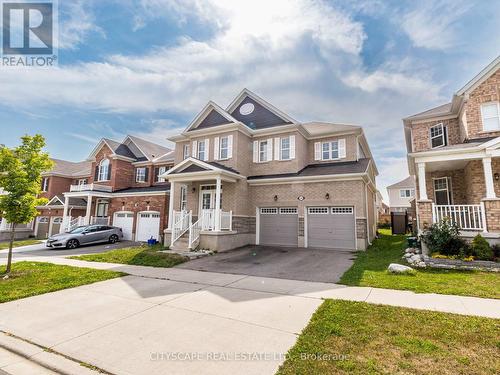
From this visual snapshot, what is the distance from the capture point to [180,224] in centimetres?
1538

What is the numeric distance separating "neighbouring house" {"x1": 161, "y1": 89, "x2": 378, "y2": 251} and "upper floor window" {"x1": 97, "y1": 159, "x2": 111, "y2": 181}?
9.90 meters

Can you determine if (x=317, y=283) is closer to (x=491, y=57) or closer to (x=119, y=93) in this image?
(x=119, y=93)

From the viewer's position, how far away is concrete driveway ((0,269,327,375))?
3.64m

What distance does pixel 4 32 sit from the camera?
35.0 feet

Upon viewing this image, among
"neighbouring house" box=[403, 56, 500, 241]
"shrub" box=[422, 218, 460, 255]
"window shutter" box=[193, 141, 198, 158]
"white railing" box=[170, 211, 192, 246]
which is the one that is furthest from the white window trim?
"shrub" box=[422, 218, 460, 255]

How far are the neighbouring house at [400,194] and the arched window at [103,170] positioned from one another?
3975 centimetres

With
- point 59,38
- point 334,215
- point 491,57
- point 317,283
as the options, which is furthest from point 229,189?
point 491,57

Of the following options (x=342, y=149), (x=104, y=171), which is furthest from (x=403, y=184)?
(x=104, y=171)

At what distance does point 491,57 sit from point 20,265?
24429 mm

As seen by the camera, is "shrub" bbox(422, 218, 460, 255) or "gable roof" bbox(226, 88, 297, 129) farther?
"gable roof" bbox(226, 88, 297, 129)

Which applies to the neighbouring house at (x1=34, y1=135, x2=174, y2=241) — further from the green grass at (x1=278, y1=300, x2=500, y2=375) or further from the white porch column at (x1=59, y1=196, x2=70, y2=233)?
the green grass at (x1=278, y1=300, x2=500, y2=375)

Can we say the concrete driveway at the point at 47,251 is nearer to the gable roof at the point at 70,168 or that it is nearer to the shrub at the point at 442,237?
the gable roof at the point at 70,168

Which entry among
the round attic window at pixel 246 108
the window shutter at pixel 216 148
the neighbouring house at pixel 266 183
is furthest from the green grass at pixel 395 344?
the round attic window at pixel 246 108

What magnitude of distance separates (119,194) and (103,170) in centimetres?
454
